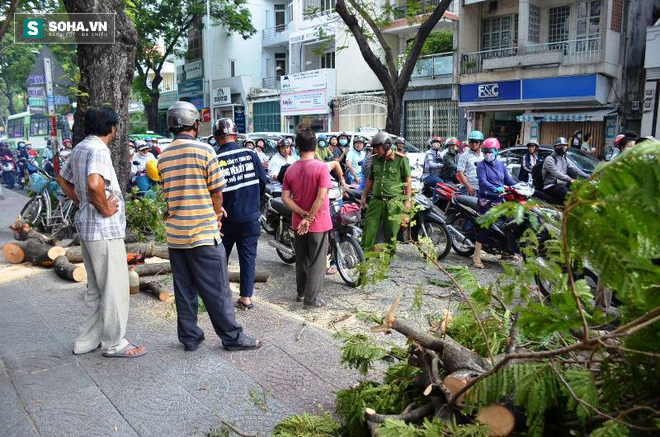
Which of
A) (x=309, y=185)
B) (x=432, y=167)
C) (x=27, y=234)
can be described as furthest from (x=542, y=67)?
(x=27, y=234)

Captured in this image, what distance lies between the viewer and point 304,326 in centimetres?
484

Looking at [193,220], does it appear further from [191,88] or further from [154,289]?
[191,88]

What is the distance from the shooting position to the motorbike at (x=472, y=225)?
22.0ft

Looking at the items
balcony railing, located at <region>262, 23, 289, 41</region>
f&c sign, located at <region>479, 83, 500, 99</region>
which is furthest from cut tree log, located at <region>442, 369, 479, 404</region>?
balcony railing, located at <region>262, 23, 289, 41</region>

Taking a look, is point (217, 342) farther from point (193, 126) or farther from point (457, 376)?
point (457, 376)

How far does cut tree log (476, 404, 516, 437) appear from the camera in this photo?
2.31m

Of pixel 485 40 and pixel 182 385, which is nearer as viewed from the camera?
pixel 182 385

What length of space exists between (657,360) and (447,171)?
888 centimetres

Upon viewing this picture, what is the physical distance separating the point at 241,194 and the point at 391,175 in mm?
2153

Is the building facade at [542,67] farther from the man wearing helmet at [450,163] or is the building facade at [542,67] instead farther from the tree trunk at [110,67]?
the tree trunk at [110,67]

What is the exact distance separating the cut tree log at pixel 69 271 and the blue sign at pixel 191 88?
111ft

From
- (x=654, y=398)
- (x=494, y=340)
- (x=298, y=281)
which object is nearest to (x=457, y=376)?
(x=494, y=340)

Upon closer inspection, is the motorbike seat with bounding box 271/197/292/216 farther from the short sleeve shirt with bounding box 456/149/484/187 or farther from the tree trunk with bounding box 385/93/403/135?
the tree trunk with bounding box 385/93/403/135

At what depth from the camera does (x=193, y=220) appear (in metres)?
4.02
